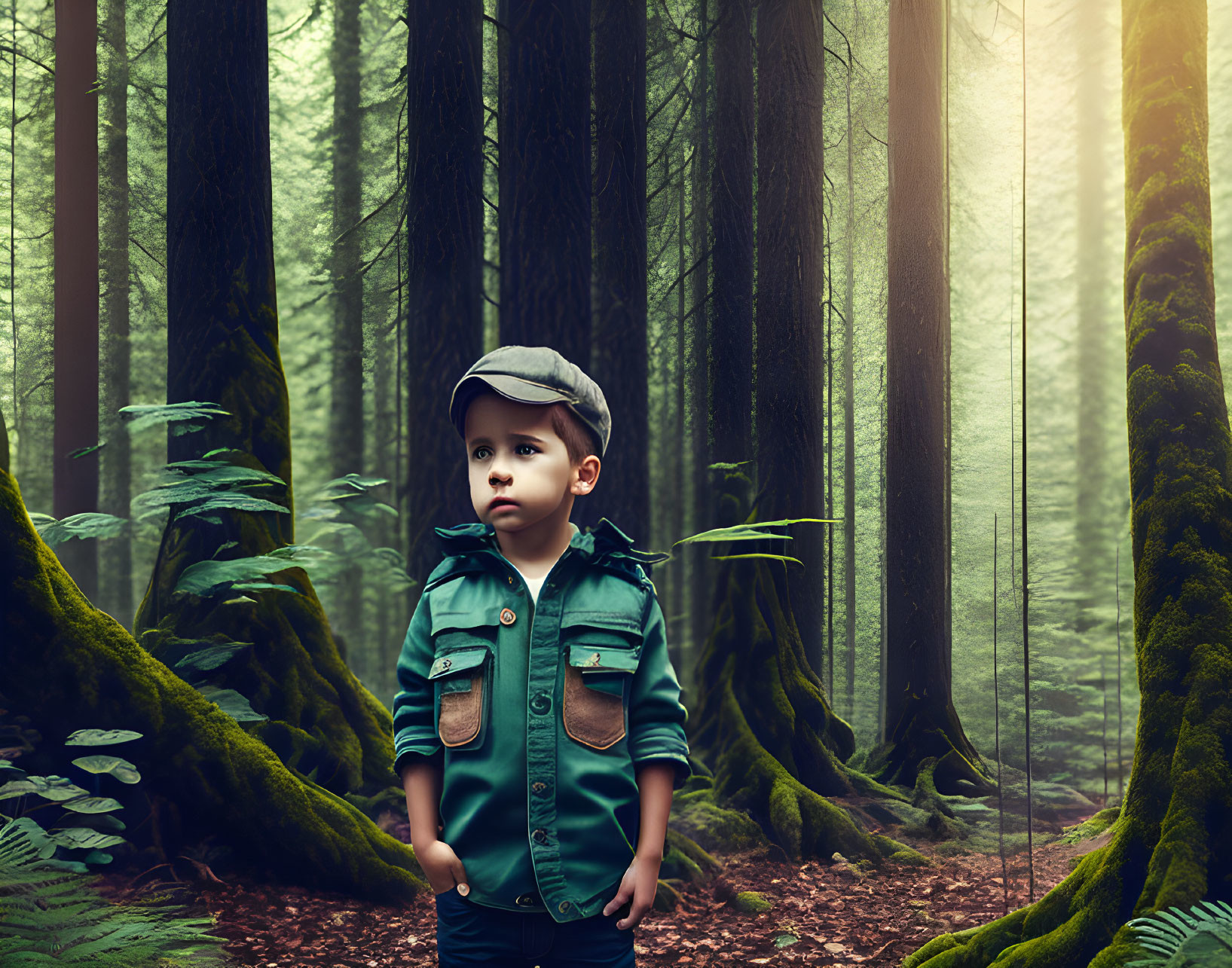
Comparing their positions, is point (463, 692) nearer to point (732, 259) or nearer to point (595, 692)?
point (595, 692)

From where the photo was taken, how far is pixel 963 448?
13.9 feet

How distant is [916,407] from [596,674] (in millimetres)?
3285

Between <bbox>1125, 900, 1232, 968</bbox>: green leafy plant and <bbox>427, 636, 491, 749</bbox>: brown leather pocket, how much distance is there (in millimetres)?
2219

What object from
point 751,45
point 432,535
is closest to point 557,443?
point 432,535

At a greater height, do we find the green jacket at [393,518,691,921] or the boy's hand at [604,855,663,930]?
the green jacket at [393,518,691,921]

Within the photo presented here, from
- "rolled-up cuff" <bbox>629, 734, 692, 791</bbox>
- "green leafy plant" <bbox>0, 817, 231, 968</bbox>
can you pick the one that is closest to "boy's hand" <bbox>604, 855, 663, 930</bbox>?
"rolled-up cuff" <bbox>629, 734, 692, 791</bbox>

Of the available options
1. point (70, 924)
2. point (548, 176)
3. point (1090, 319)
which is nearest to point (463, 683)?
Result: point (70, 924)

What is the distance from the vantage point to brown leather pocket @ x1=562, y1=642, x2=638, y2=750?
175 centimetres

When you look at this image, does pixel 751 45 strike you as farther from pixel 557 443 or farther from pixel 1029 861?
pixel 1029 861

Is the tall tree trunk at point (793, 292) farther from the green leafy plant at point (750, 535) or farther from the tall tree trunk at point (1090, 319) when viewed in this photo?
the tall tree trunk at point (1090, 319)

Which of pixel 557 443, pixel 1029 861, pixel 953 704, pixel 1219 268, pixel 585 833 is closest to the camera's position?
pixel 585 833

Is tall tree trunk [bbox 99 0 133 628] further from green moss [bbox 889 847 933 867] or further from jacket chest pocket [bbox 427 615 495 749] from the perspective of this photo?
green moss [bbox 889 847 933 867]

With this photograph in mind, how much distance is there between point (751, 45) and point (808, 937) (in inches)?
186

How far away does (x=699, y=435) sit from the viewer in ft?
Result: 14.6
